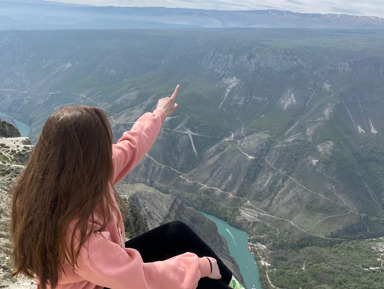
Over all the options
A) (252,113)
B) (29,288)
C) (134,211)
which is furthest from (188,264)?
(252,113)

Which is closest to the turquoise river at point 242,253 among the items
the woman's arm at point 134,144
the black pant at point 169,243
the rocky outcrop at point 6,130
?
the rocky outcrop at point 6,130

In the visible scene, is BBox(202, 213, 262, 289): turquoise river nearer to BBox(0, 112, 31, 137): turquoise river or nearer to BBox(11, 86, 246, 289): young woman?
BBox(11, 86, 246, 289): young woman

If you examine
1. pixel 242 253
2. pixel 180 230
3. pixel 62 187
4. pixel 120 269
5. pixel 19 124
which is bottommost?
pixel 19 124

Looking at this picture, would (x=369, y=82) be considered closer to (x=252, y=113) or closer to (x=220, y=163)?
(x=252, y=113)

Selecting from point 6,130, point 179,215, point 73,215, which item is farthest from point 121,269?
point 179,215

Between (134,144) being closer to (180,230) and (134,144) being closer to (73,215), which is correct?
(180,230)

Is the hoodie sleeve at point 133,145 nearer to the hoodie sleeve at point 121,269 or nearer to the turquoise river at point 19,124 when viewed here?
the hoodie sleeve at point 121,269
